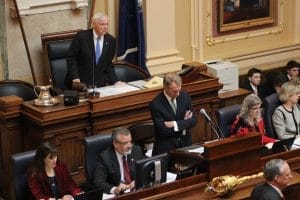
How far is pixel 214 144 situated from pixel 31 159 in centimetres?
144

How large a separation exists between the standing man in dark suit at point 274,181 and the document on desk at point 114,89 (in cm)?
254

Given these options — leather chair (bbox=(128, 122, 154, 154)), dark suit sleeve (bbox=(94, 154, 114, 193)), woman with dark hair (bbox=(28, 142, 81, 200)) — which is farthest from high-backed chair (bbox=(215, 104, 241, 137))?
woman with dark hair (bbox=(28, 142, 81, 200))

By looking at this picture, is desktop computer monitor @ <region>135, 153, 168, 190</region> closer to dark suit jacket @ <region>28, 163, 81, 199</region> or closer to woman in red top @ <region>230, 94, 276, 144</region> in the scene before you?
dark suit jacket @ <region>28, 163, 81, 199</region>

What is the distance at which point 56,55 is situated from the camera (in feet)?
29.0

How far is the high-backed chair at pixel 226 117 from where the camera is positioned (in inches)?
295

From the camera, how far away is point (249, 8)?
36.1ft

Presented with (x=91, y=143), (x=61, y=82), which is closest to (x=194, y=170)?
(x=91, y=143)

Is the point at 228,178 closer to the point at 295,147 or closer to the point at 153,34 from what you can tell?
the point at 295,147

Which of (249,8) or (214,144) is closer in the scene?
(214,144)

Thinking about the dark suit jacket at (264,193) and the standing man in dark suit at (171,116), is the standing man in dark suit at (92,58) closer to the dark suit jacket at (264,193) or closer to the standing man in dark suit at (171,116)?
the standing man in dark suit at (171,116)

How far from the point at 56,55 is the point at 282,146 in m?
3.13

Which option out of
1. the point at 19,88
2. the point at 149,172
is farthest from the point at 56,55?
the point at 149,172

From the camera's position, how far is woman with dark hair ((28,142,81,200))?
6160 mm

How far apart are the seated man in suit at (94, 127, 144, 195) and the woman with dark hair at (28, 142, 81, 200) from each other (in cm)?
27
